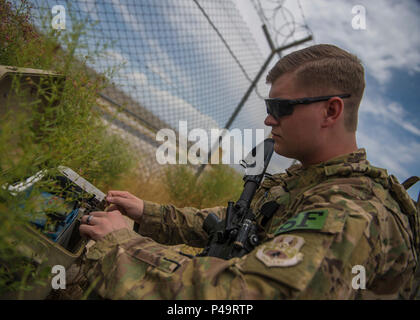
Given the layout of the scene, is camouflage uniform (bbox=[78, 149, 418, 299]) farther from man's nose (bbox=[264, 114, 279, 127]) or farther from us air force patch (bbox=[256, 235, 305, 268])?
man's nose (bbox=[264, 114, 279, 127])

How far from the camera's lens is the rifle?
4.33 ft

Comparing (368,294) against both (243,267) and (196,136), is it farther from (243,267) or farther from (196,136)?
(196,136)

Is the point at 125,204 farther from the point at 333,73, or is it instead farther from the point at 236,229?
the point at 333,73

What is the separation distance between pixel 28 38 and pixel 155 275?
1.72 meters

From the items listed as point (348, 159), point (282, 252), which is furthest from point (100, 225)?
point (348, 159)

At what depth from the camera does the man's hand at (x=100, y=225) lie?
4.08 feet

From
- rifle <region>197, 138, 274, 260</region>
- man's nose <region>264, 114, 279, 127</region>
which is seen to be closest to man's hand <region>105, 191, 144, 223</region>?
rifle <region>197, 138, 274, 260</region>

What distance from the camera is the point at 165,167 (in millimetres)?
4914

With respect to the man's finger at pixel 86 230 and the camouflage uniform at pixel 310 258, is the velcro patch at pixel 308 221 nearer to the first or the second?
the camouflage uniform at pixel 310 258

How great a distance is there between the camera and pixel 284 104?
1.50 meters

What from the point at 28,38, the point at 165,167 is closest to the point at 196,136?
the point at 165,167

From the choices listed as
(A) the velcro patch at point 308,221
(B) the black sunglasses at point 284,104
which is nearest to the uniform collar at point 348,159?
(B) the black sunglasses at point 284,104

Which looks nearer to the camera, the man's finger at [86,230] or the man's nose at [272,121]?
the man's finger at [86,230]
